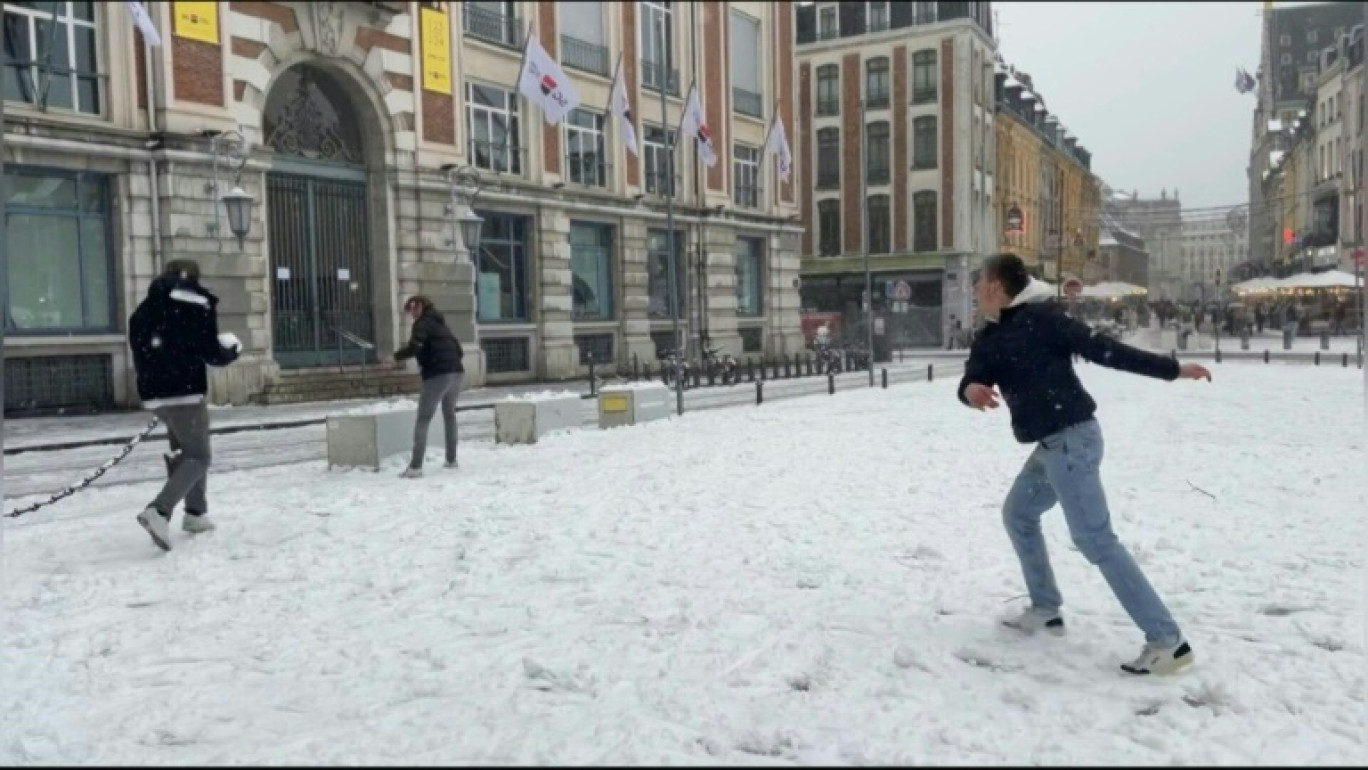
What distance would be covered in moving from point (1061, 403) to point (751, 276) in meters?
31.1

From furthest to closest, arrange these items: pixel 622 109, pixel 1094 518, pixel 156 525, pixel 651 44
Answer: pixel 651 44
pixel 622 109
pixel 156 525
pixel 1094 518

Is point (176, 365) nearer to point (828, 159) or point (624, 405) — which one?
point (624, 405)

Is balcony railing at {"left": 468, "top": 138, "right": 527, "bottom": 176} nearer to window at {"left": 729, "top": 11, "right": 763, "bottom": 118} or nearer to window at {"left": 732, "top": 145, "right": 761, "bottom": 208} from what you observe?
window at {"left": 732, "top": 145, "right": 761, "bottom": 208}

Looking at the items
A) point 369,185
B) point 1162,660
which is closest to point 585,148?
point 369,185

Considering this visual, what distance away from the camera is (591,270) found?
28.8m

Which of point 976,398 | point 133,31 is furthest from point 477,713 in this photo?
point 133,31

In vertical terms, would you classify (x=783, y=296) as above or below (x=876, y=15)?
below

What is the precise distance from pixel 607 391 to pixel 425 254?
9.82 meters

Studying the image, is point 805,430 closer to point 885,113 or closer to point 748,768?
point 748,768

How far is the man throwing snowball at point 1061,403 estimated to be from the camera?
15.3ft

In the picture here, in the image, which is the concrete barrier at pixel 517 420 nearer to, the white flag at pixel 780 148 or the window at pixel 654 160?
the window at pixel 654 160

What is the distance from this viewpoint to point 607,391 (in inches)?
600

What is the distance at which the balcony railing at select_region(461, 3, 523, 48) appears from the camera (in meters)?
25.2

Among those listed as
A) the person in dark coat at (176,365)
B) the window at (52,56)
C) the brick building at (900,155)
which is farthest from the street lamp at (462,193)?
the brick building at (900,155)
